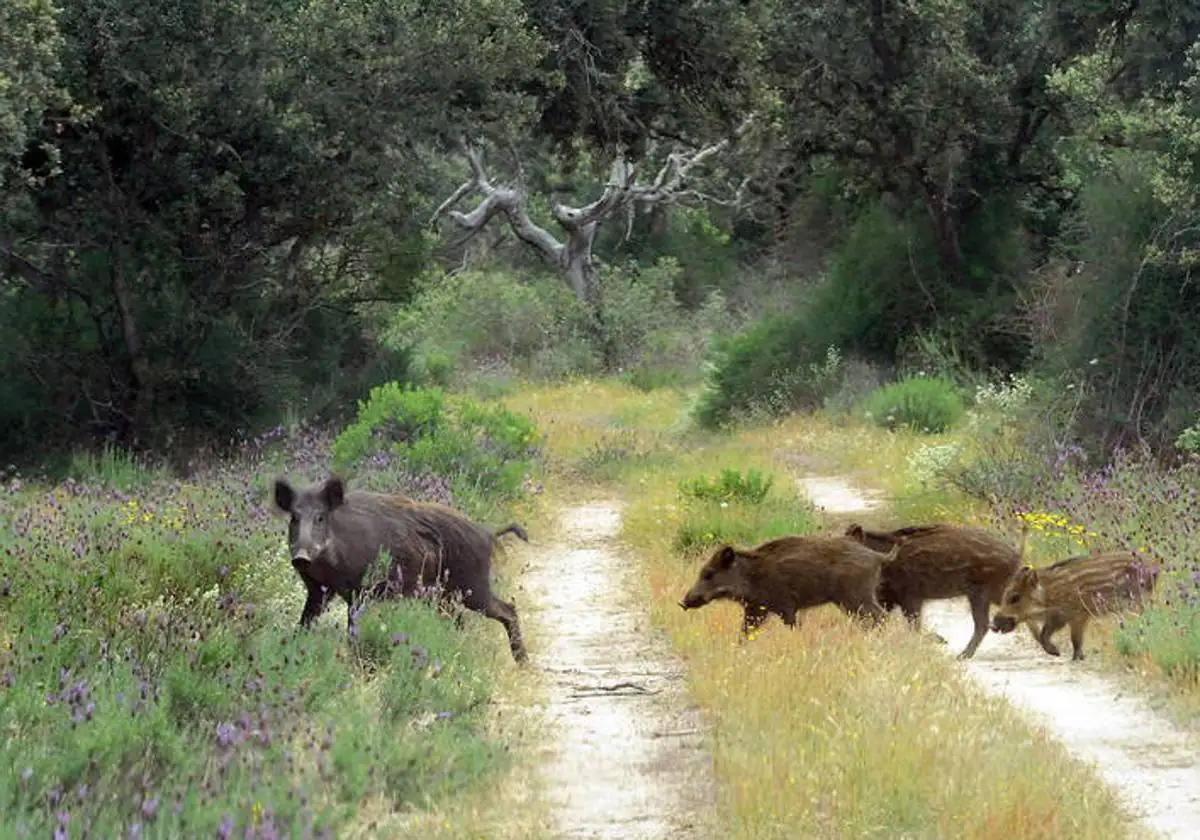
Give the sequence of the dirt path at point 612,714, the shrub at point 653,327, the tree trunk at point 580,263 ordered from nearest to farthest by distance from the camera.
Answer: the dirt path at point 612,714
the shrub at point 653,327
the tree trunk at point 580,263

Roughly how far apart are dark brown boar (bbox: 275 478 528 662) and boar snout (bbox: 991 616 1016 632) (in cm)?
309

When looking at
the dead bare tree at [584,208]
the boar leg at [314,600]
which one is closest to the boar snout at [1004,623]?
the boar leg at [314,600]

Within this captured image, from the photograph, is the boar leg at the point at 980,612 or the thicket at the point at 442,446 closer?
the boar leg at the point at 980,612

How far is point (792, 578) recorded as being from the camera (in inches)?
435

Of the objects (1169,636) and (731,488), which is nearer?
(1169,636)

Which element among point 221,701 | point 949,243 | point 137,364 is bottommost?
point 137,364

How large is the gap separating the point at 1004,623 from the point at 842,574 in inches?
46.0

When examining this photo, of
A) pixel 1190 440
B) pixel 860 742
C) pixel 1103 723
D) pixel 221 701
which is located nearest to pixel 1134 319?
pixel 1190 440

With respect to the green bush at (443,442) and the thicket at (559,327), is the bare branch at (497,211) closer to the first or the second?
the thicket at (559,327)

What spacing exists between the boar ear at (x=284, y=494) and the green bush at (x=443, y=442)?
7.21 m

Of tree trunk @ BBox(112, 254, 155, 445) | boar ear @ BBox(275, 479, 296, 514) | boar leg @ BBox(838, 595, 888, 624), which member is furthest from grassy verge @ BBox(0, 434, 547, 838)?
tree trunk @ BBox(112, 254, 155, 445)

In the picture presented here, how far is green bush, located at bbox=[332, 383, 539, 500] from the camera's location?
60.8 feet

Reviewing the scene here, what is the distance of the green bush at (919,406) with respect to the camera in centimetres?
2533

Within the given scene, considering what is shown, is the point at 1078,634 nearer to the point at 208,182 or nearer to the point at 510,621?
the point at 510,621
